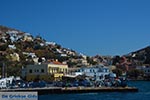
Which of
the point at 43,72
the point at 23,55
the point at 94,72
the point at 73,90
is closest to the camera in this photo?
the point at 73,90

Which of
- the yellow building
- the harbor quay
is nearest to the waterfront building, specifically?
the yellow building

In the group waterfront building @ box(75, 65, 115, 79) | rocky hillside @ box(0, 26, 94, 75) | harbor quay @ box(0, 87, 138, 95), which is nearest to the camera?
harbor quay @ box(0, 87, 138, 95)

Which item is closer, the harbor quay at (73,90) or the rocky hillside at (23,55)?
the harbor quay at (73,90)

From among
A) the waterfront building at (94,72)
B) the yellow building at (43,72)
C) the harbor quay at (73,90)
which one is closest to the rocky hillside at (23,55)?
the yellow building at (43,72)

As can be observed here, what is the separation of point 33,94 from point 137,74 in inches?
6205

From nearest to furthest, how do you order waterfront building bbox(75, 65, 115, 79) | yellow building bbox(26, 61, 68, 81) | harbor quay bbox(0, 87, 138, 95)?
1. harbor quay bbox(0, 87, 138, 95)
2. yellow building bbox(26, 61, 68, 81)
3. waterfront building bbox(75, 65, 115, 79)

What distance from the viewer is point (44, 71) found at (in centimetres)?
9294

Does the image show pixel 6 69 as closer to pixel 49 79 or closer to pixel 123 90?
pixel 49 79

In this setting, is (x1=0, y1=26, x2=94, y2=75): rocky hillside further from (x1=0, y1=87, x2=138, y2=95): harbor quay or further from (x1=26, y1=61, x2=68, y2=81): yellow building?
(x1=0, y1=87, x2=138, y2=95): harbor quay

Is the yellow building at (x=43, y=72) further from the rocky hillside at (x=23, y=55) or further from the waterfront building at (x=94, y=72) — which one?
the waterfront building at (x=94, y=72)

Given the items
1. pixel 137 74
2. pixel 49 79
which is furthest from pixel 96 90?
pixel 137 74

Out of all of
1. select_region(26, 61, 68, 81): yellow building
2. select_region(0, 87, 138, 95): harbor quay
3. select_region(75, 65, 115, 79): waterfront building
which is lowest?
select_region(0, 87, 138, 95): harbor quay

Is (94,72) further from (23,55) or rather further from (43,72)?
(23,55)

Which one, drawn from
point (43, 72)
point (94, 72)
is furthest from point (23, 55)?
point (43, 72)
